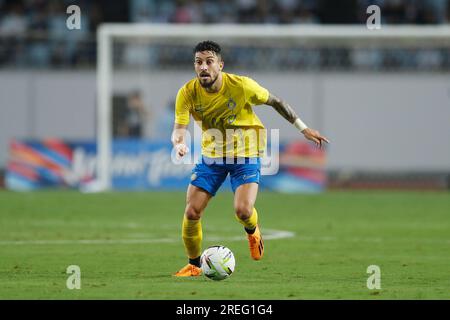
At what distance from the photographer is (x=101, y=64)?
26.4 metres

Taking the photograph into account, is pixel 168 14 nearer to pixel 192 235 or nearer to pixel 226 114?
pixel 226 114

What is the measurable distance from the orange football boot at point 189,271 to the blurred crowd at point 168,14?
64.8 feet

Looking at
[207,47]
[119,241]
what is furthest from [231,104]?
[119,241]

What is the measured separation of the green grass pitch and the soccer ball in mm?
110

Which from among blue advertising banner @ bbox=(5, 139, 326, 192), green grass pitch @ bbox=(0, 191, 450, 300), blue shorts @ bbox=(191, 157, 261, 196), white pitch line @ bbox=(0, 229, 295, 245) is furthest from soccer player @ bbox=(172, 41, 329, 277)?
blue advertising banner @ bbox=(5, 139, 326, 192)

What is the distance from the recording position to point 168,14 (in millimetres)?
33250

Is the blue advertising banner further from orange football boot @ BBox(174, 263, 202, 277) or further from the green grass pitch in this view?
orange football boot @ BBox(174, 263, 202, 277)

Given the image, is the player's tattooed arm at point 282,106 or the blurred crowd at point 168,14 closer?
the player's tattooed arm at point 282,106

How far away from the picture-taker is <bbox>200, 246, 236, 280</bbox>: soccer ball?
11359 mm

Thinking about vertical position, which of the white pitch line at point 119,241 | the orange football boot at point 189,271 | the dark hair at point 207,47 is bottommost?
the white pitch line at point 119,241

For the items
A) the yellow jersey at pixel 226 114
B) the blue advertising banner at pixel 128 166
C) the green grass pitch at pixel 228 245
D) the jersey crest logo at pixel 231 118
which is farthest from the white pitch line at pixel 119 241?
the blue advertising banner at pixel 128 166

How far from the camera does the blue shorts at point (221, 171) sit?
39.7ft

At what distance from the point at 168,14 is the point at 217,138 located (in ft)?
70.5

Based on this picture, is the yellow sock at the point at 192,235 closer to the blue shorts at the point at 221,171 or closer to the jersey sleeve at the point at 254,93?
the blue shorts at the point at 221,171
